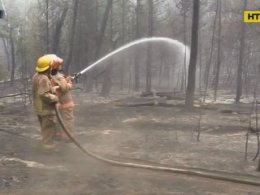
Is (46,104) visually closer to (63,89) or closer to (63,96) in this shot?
(63,89)

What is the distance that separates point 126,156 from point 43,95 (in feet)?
6.85

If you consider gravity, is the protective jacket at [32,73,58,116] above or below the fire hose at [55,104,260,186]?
above

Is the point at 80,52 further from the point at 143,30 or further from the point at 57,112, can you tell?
the point at 57,112

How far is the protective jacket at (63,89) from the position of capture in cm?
948

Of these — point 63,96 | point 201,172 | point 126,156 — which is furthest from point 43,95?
point 201,172

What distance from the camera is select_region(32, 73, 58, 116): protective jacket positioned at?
8812 mm

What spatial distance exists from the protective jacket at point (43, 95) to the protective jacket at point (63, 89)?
0.47 metres

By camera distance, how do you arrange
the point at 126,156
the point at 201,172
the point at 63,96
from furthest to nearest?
the point at 63,96, the point at 126,156, the point at 201,172

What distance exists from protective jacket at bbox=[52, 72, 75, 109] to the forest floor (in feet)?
2.91

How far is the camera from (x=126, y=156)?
9203 millimetres

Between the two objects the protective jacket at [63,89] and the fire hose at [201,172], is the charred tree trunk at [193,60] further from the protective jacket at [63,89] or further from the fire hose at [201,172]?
the fire hose at [201,172]

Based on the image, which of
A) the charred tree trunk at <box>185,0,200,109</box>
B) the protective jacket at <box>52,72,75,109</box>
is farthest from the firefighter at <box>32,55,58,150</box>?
the charred tree trunk at <box>185,0,200,109</box>

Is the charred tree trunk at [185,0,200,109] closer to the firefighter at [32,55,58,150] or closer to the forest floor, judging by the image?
the forest floor

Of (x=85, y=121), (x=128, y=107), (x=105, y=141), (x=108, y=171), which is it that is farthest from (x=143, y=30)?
(x=108, y=171)
